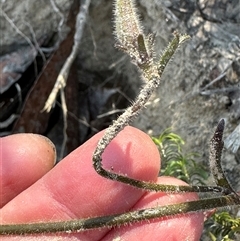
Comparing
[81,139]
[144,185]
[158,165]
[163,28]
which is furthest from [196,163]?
[81,139]

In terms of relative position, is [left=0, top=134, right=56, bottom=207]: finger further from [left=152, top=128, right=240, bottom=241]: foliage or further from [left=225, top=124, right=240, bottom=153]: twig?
[left=225, top=124, right=240, bottom=153]: twig

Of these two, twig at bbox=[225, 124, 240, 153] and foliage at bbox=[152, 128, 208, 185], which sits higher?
twig at bbox=[225, 124, 240, 153]

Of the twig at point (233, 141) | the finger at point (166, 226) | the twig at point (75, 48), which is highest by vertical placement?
the twig at point (75, 48)

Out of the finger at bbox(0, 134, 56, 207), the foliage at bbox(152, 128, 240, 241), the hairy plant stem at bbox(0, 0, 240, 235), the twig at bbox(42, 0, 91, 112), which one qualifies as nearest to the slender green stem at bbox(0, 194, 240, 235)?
the hairy plant stem at bbox(0, 0, 240, 235)

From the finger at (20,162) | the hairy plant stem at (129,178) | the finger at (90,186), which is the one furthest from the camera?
the finger at (20,162)

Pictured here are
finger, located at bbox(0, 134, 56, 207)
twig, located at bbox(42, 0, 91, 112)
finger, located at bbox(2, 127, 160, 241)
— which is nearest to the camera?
finger, located at bbox(2, 127, 160, 241)

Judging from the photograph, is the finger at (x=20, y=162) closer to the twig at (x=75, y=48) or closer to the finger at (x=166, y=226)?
the twig at (x=75, y=48)

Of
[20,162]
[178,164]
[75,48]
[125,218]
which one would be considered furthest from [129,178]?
[75,48]

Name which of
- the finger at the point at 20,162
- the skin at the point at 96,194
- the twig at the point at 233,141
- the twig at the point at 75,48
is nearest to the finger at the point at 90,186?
the skin at the point at 96,194

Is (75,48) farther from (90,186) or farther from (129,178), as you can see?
(129,178)
